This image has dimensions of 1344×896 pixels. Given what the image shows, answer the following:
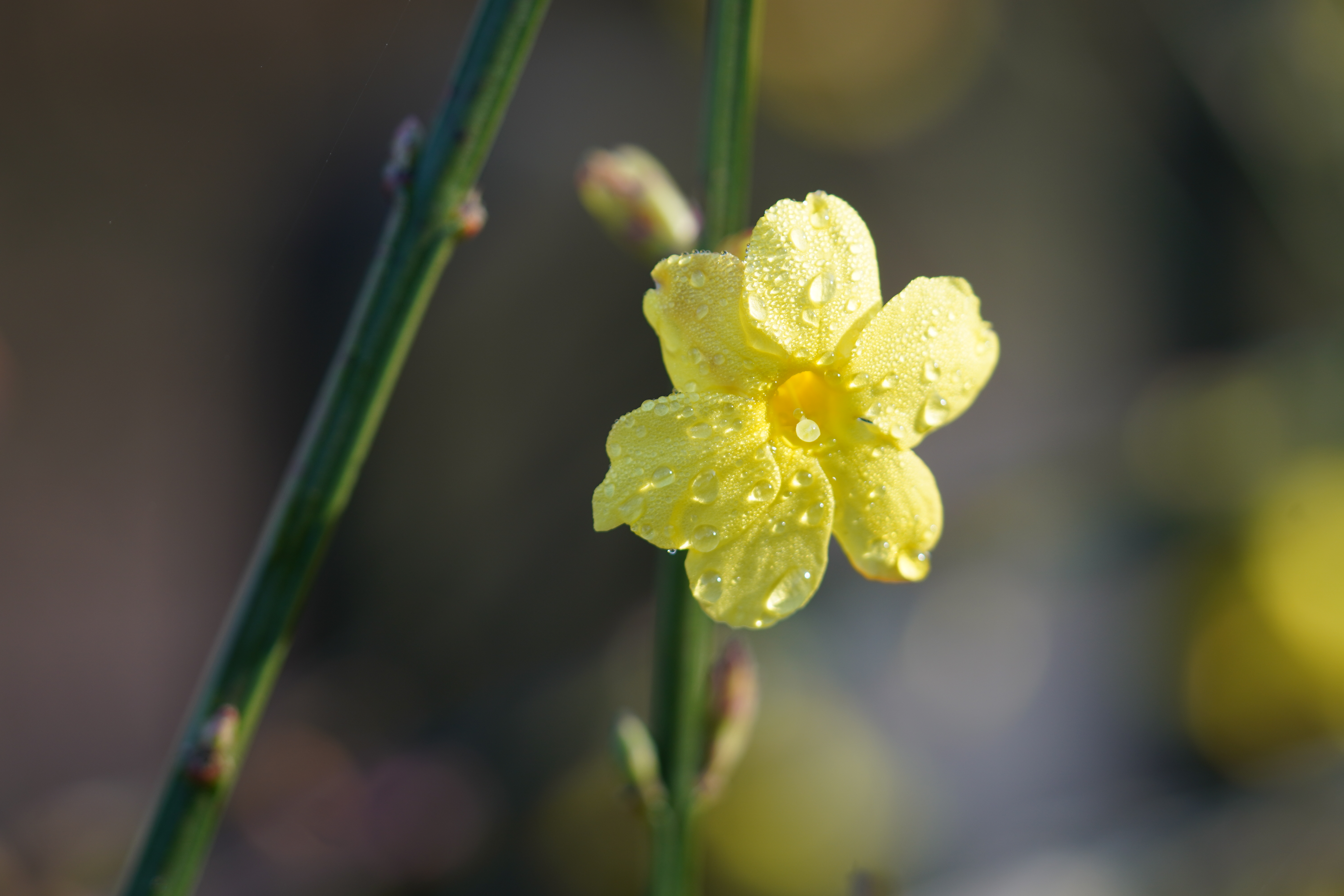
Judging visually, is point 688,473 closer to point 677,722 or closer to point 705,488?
point 705,488

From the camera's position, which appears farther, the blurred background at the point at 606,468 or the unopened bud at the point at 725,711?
the blurred background at the point at 606,468

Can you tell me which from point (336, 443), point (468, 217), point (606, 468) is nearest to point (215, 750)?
point (336, 443)

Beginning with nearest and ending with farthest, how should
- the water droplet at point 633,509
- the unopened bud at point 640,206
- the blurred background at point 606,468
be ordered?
the water droplet at point 633,509, the unopened bud at point 640,206, the blurred background at point 606,468

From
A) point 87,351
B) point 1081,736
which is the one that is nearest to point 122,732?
point 87,351

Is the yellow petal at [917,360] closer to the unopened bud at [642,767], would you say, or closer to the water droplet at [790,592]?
the water droplet at [790,592]

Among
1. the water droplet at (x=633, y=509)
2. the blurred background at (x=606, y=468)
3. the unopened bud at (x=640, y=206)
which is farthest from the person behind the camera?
the blurred background at (x=606, y=468)

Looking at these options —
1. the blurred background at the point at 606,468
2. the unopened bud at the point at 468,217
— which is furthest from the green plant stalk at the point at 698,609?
the blurred background at the point at 606,468
